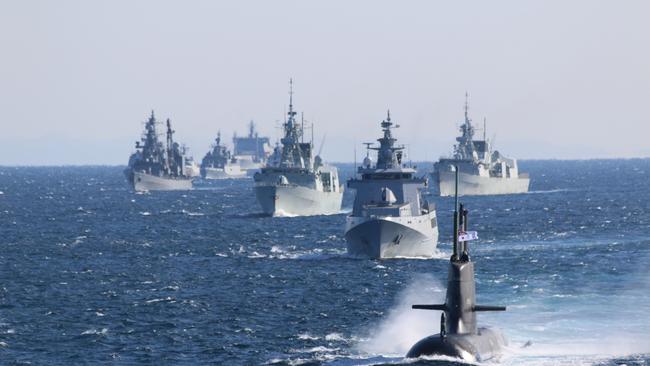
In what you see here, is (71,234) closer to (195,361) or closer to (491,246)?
(491,246)

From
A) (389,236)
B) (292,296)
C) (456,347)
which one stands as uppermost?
(389,236)

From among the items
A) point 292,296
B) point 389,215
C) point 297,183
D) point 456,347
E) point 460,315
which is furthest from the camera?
point 297,183

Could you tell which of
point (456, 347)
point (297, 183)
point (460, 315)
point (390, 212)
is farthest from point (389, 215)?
point (297, 183)

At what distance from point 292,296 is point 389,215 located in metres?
21.9

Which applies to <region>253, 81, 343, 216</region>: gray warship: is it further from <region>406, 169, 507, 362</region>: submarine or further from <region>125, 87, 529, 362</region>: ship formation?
<region>406, 169, 507, 362</region>: submarine

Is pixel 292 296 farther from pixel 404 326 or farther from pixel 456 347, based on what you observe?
pixel 456 347

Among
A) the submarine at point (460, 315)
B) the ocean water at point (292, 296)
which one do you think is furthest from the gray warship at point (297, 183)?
the submarine at point (460, 315)

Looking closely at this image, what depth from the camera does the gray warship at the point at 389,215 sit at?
106 m

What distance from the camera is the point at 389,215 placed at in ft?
346

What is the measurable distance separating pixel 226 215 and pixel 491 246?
230 ft

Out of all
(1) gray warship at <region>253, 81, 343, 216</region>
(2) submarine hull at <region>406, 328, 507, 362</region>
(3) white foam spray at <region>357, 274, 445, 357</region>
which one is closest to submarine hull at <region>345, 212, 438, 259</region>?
(3) white foam spray at <region>357, 274, 445, 357</region>

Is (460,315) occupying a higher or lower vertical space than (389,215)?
lower

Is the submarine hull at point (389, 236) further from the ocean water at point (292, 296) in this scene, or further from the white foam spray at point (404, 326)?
the white foam spray at point (404, 326)

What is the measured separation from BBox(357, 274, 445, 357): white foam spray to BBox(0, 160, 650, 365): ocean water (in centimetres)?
13
